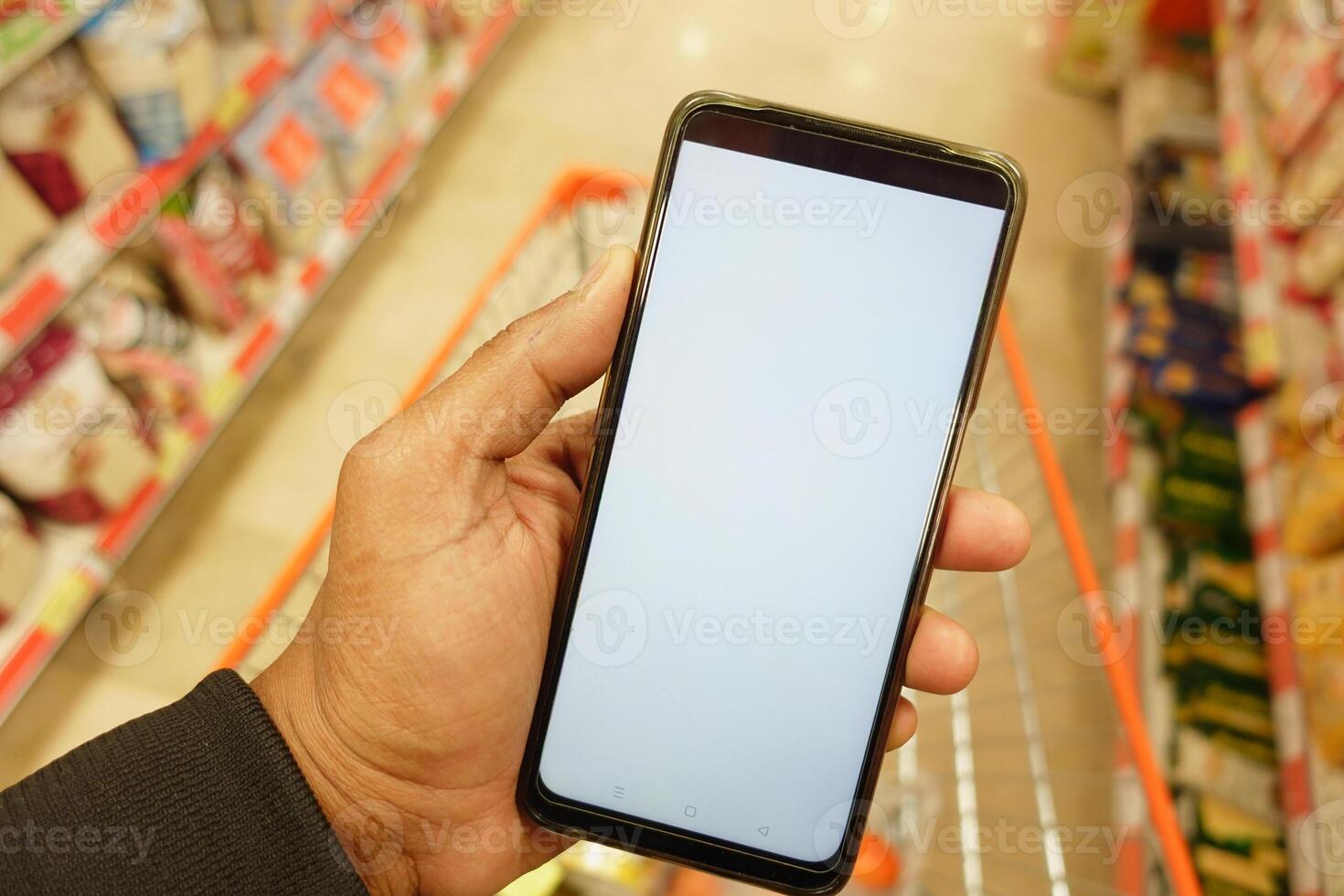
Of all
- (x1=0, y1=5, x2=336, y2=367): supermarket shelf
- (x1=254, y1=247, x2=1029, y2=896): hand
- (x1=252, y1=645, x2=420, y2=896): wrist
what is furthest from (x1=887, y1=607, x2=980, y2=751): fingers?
(x1=0, y1=5, x2=336, y2=367): supermarket shelf

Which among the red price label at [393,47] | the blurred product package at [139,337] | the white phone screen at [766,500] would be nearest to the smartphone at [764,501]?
the white phone screen at [766,500]

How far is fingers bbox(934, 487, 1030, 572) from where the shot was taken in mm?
852

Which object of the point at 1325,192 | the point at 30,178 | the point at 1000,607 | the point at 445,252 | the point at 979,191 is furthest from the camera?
the point at 445,252

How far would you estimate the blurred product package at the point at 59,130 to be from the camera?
1083 millimetres

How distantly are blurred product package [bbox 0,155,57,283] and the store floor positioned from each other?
608 millimetres

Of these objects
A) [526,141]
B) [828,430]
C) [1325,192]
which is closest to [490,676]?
[828,430]

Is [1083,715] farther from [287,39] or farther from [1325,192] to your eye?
[287,39]

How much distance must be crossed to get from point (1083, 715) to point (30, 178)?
1.94 meters

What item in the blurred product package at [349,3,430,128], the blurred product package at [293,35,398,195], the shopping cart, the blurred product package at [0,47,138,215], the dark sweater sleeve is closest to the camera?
the dark sweater sleeve

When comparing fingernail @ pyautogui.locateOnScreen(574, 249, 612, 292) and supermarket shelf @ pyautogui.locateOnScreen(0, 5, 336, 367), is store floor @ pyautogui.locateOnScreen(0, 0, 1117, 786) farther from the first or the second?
fingernail @ pyautogui.locateOnScreen(574, 249, 612, 292)

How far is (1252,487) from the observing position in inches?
55.0

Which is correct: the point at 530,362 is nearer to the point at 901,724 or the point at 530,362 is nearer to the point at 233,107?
the point at 901,724

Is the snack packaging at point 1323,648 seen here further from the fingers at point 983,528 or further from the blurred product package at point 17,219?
the blurred product package at point 17,219

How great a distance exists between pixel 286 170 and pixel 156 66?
0.39 metres
